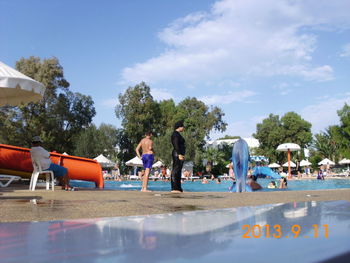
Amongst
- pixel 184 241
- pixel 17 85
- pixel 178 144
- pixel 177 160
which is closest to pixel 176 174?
pixel 177 160

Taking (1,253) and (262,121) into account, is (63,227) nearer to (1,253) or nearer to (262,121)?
(1,253)

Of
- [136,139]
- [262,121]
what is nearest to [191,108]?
[136,139]

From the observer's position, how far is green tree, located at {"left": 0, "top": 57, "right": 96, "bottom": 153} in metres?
34.2

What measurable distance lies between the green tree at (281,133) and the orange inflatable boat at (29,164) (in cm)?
5534

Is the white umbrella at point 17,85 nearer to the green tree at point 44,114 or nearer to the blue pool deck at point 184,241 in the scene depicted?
the blue pool deck at point 184,241

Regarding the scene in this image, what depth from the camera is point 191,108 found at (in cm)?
5641

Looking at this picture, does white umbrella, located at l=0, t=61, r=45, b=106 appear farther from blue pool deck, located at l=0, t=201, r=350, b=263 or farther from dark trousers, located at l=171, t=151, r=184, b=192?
blue pool deck, located at l=0, t=201, r=350, b=263

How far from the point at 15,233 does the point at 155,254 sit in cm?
99

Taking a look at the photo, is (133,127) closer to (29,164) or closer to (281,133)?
(281,133)

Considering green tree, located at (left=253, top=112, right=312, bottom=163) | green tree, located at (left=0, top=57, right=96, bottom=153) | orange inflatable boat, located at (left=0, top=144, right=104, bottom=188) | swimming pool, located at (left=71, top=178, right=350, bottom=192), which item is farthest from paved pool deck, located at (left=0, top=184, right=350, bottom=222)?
green tree, located at (left=253, top=112, right=312, bottom=163)

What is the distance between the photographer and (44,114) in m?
35.9
